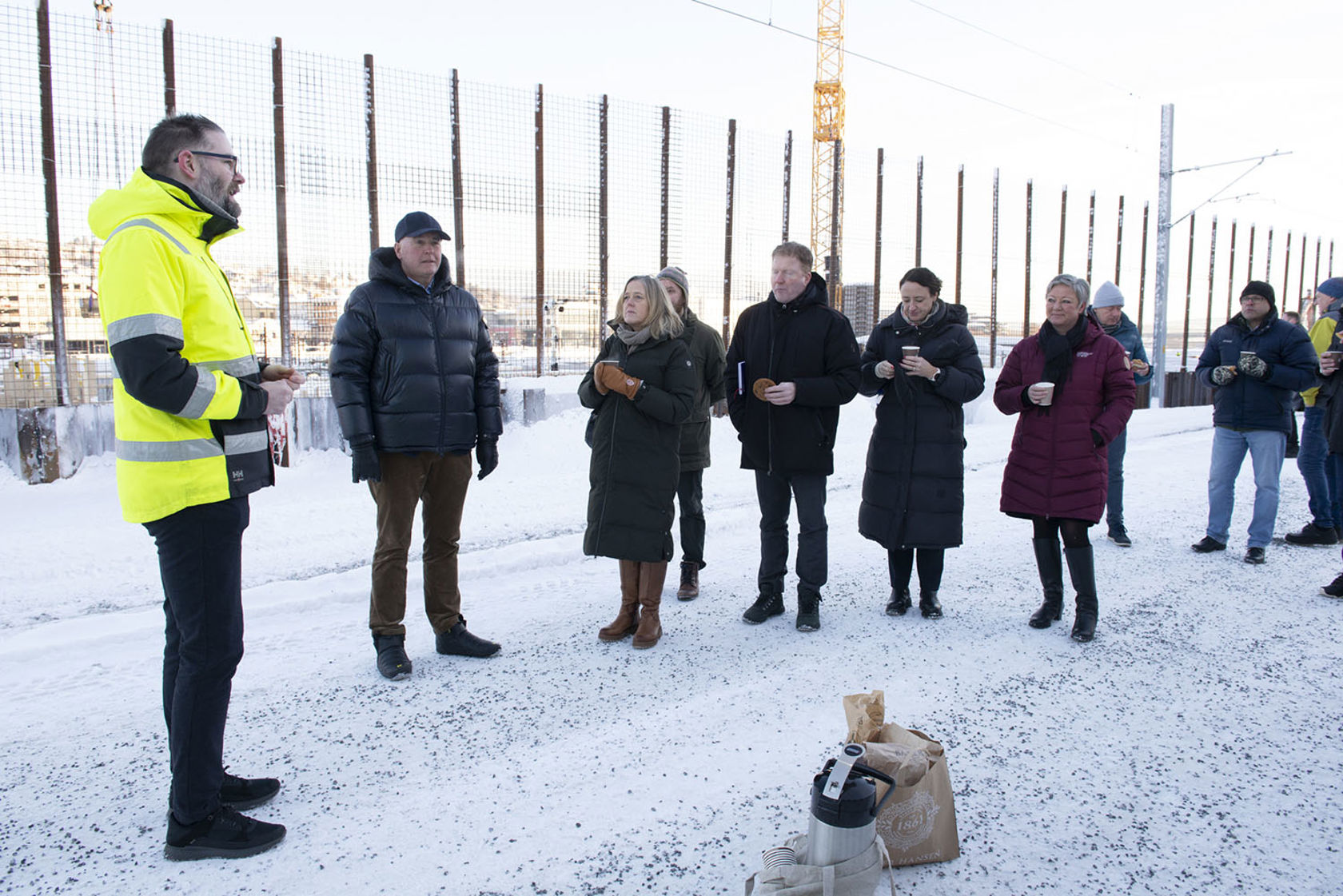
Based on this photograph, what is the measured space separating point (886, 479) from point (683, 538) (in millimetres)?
1250

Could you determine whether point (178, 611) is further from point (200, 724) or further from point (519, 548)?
point (519, 548)

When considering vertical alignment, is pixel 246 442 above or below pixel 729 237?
below

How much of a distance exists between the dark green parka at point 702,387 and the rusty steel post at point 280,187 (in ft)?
17.8

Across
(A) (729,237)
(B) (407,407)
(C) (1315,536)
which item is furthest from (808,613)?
(A) (729,237)

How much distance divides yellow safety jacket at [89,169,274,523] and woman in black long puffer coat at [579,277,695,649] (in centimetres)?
178

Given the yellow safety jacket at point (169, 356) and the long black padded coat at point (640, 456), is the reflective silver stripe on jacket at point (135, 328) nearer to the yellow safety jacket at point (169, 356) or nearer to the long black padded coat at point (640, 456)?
the yellow safety jacket at point (169, 356)

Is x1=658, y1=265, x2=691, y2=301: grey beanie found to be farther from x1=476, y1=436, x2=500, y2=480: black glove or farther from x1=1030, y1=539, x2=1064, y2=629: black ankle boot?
x1=1030, y1=539, x2=1064, y2=629: black ankle boot

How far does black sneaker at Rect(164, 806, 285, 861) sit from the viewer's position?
239 centimetres

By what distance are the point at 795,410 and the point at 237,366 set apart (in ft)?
8.74

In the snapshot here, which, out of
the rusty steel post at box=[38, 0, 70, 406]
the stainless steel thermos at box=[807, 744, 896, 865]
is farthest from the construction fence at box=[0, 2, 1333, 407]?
the stainless steel thermos at box=[807, 744, 896, 865]

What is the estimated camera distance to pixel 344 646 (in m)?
3.99

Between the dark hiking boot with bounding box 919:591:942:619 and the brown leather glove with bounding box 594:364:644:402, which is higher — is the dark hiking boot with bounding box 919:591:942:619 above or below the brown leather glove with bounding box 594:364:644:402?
below

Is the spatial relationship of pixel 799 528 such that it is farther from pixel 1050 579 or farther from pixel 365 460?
pixel 365 460

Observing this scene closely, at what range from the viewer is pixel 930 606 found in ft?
14.7
